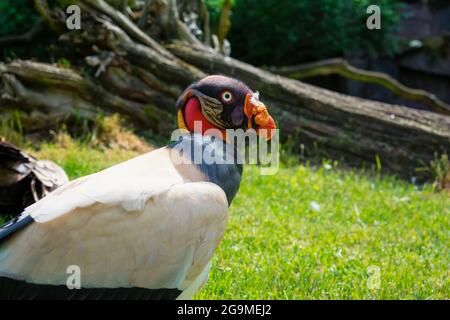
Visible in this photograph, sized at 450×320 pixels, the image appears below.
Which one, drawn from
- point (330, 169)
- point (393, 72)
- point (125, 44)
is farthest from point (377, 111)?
point (393, 72)

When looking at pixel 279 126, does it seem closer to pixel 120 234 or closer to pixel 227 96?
pixel 227 96

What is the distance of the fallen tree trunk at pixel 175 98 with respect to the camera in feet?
22.1

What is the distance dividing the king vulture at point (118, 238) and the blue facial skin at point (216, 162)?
0.07 meters

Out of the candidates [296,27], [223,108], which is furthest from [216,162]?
[296,27]

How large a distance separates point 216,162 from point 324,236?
6.79 feet

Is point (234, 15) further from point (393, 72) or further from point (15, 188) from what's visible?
point (15, 188)

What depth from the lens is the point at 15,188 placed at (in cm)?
407

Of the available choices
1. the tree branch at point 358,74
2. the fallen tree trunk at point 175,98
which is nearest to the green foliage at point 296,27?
the tree branch at point 358,74

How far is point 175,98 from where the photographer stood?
6961 millimetres

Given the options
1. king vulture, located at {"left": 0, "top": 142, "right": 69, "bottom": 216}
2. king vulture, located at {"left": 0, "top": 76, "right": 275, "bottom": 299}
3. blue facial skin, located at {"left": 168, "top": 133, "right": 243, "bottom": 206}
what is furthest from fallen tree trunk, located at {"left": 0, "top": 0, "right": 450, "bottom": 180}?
king vulture, located at {"left": 0, "top": 76, "right": 275, "bottom": 299}

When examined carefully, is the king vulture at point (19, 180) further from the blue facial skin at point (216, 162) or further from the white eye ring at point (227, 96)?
the white eye ring at point (227, 96)

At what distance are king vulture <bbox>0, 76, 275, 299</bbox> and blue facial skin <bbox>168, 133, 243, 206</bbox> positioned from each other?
0.07 m

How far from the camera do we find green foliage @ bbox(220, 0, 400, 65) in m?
10.4

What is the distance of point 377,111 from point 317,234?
3.10 metres
